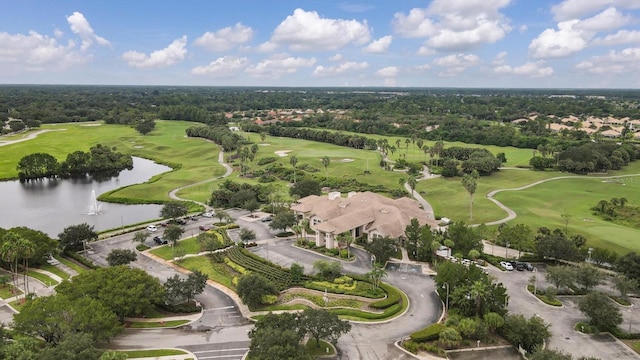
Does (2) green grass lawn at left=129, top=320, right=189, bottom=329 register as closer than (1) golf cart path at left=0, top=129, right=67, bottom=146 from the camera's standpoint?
Yes

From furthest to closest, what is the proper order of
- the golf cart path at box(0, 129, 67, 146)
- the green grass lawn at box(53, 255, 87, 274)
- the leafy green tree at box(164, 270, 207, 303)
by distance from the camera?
the golf cart path at box(0, 129, 67, 146)
the green grass lawn at box(53, 255, 87, 274)
the leafy green tree at box(164, 270, 207, 303)

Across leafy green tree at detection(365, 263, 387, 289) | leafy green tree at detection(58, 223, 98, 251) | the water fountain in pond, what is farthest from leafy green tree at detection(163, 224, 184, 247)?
the water fountain in pond

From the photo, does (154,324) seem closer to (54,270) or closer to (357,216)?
(54,270)

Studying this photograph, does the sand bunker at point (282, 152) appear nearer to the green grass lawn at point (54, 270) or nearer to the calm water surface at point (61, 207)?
the calm water surface at point (61, 207)

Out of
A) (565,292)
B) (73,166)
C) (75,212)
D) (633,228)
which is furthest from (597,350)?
(73,166)

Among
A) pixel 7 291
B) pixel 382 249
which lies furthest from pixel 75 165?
pixel 382 249

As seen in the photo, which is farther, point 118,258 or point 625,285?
point 118,258

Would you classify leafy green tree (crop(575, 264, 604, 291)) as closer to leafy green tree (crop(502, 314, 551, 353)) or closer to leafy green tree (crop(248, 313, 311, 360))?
leafy green tree (crop(502, 314, 551, 353))
